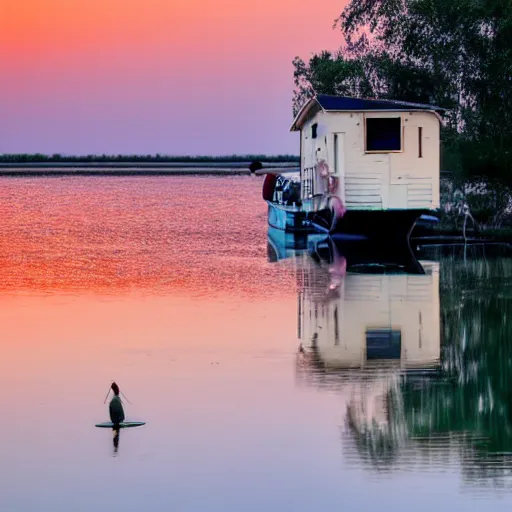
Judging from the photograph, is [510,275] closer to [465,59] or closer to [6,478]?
[465,59]

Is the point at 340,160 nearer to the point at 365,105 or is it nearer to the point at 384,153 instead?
the point at 384,153

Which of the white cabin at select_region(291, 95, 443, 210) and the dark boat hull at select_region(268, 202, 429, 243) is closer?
the white cabin at select_region(291, 95, 443, 210)

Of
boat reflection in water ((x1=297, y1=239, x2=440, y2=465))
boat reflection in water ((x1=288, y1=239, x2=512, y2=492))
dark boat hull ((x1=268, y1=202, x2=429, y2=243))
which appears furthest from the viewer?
dark boat hull ((x1=268, y1=202, x2=429, y2=243))

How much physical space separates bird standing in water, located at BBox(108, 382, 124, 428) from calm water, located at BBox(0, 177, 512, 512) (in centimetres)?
30

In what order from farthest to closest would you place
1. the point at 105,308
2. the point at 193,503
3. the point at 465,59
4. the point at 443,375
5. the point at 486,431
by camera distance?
1. the point at 465,59
2. the point at 105,308
3. the point at 443,375
4. the point at 486,431
5. the point at 193,503

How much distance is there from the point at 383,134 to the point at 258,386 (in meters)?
23.1

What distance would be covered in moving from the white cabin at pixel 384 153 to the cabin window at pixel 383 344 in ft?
55.1

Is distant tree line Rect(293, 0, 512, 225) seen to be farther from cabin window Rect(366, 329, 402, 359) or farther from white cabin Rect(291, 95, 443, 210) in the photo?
cabin window Rect(366, 329, 402, 359)

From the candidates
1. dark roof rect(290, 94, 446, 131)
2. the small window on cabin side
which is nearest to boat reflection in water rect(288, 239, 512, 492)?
the small window on cabin side

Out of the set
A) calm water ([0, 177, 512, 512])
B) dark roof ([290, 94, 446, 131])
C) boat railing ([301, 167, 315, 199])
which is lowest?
calm water ([0, 177, 512, 512])

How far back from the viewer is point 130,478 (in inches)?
515

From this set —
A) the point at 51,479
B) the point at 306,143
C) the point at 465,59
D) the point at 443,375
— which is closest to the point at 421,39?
the point at 465,59

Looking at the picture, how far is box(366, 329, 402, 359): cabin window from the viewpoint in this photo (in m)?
20.3

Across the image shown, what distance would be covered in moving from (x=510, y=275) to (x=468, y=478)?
19.8m
